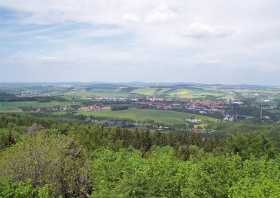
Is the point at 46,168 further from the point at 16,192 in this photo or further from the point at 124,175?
the point at 16,192

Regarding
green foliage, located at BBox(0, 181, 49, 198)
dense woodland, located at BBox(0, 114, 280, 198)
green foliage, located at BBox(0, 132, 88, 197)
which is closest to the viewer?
green foliage, located at BBox(0, 181, 49, 198)

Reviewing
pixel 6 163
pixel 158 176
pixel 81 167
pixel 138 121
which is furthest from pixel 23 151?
pixel 138 121

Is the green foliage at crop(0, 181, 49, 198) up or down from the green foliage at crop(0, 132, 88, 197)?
up

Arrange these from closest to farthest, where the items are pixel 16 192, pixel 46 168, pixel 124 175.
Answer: pixel 16 192 < pixel 124 175 < pixel 46 168

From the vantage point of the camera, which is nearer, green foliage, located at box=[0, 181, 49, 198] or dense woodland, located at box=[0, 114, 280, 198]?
green foliage, located at box=[0, 181, 49, 198]

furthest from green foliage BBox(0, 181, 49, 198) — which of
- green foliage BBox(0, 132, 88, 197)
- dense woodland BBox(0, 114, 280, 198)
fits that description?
green foliage BBox(0, 132, 88, 197)

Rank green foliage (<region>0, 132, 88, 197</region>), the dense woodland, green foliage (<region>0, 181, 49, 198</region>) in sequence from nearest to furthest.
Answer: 1. green foliage (<region>0, 181, 49, 198</region>)
2. the dense woodland
3. green foliage (<region>0, 132, 88, 197</region>)

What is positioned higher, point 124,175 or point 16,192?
point 16,192

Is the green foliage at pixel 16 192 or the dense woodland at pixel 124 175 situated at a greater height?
the green foliage at pixel 16 192

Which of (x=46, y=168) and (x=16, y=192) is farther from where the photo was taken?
(x=46, y=168)

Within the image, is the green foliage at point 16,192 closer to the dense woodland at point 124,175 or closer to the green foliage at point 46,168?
the dense woodland at point 124,175

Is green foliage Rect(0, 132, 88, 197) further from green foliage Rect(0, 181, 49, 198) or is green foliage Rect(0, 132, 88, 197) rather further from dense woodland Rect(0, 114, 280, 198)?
green foliage Rect(0, 181, 49, 198)

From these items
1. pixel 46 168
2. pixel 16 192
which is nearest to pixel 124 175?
pixel 16 192

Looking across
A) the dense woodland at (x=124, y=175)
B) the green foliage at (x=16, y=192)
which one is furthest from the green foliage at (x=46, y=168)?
the green foliage at (x=16, y=192)
